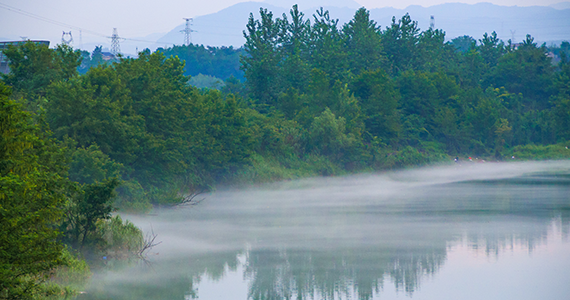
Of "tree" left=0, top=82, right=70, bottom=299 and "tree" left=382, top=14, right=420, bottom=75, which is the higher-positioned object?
"tree" left=382, top=14, right=420, bottom=75

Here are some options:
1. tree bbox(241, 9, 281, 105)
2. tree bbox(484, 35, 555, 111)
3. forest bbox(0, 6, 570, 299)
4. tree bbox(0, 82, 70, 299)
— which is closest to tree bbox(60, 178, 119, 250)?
forest bbox(0, 6, 570, 299)

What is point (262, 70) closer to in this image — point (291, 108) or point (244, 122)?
point (291, 108)

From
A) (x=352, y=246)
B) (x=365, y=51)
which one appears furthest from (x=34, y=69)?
(x=365, y=51)

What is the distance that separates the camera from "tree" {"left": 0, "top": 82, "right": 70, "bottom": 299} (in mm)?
10477

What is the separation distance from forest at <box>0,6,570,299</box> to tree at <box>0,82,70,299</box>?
30 mm

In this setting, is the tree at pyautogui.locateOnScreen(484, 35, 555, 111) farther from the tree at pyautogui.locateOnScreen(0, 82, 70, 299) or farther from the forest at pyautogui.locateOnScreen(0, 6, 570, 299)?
the tree at pyautogui.locateOnScreen(0, 82, 70, 299)

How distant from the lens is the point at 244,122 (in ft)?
140

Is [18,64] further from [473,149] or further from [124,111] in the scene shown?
[473,149]

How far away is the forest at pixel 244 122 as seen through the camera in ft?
45.4

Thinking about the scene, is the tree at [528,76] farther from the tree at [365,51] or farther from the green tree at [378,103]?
the green tree at [378,103]

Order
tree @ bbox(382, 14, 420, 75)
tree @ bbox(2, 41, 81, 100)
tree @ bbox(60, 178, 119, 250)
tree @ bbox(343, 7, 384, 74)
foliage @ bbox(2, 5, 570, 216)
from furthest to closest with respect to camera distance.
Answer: tree @ bbox(382, 14, 420, 75) → tree @ bbox(343, 7, 384, 74) → tree @ bbox(2, 41, 81, 100) → foliage @ bbox(2, 5, 570, 216) → tree @ bbox(60, 178, 119, 250)

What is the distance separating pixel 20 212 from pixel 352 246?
14706 millimetres

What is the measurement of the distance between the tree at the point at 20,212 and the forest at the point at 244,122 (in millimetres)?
30

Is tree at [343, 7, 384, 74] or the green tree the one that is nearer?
the green tree
